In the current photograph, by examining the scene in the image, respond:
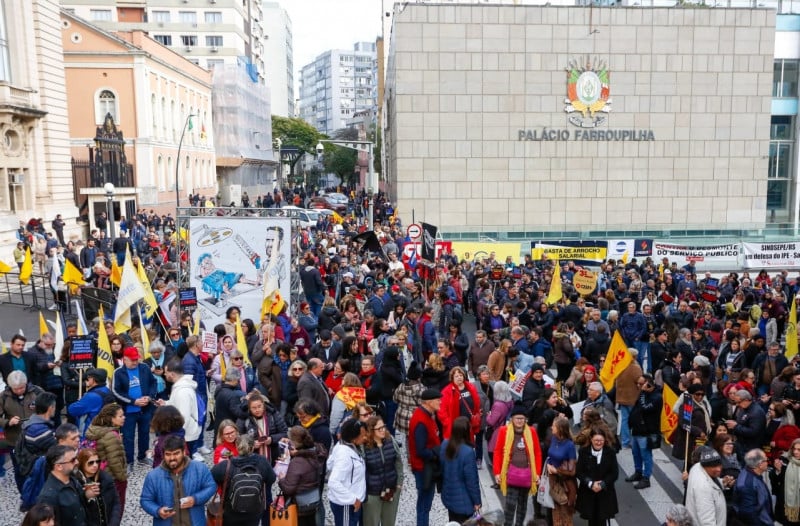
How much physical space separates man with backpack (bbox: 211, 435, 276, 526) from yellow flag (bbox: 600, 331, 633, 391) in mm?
5431

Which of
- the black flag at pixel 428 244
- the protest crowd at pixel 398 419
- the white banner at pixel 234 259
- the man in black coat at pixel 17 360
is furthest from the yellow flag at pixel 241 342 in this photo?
the black flag at pixel 428 244

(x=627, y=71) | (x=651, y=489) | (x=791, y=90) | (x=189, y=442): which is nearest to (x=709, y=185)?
(x=627, y=71)

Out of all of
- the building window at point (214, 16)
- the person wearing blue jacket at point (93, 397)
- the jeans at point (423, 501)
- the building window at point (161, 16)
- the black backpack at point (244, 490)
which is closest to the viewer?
the black backpack at point (244, 490)

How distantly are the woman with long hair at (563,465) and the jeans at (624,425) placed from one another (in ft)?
9.28

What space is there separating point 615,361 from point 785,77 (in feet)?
149

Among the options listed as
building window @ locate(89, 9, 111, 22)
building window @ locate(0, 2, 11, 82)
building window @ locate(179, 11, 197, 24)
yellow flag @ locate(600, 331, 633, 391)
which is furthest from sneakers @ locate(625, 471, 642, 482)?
building window @ locate(179, 11, 197, 24)

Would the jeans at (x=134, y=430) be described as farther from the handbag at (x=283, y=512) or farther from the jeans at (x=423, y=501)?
the jeans at (x=423, y=501)

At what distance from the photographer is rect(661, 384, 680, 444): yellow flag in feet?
29.2

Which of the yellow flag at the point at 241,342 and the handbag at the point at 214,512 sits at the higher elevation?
the yellow flag at the point at 241,342

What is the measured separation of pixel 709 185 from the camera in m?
41.1

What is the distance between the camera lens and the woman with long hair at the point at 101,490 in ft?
19.4

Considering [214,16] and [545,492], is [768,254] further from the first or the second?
[214,16]

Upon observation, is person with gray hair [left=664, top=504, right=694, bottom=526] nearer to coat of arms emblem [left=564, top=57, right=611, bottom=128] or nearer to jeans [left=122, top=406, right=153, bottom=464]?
jeans [left=122, top=406, right=153, bottom=464]

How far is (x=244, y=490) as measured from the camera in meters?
6.19
